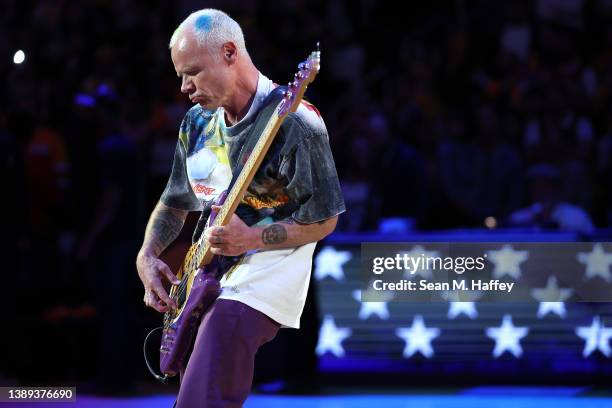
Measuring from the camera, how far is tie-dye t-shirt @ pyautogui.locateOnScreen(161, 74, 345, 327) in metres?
4.19

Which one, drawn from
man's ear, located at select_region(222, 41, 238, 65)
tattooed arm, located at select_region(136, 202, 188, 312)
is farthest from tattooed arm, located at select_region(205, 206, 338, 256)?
man's ear, located at select_region(222, 41, 238, 65)

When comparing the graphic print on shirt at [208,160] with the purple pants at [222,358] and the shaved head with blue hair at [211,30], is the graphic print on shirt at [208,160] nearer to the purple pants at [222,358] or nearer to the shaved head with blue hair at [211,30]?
the shaved head with blue hair at [211,30]

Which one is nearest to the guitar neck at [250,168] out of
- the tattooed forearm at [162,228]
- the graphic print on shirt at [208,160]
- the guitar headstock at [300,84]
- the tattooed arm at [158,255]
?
the guitar headstock at [300,84]

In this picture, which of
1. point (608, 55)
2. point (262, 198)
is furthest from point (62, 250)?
point (262, 198)

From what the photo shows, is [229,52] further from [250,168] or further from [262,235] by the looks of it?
[262,235]

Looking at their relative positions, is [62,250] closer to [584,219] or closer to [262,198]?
[584,219]

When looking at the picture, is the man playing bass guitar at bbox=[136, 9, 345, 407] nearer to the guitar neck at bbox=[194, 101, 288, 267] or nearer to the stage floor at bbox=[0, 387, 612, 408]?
the guitar neck at bbox=[194, 101, 288, 267]

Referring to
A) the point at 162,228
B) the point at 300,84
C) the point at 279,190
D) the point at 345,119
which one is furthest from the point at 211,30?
the point at 345,119

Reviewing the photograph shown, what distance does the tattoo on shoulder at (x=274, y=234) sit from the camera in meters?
4.18

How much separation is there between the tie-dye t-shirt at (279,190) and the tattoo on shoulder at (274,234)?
69 millimetres

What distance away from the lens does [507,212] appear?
10.5m

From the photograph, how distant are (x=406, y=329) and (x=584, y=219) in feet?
5.77

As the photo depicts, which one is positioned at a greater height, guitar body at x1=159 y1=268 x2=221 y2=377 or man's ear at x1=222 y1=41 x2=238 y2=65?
man's ear at x1=222 y1=41 x2=238 y2=65

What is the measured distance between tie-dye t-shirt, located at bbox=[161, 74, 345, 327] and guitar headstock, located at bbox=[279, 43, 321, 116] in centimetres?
14
